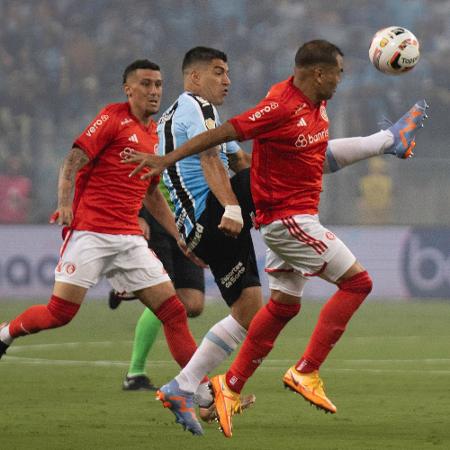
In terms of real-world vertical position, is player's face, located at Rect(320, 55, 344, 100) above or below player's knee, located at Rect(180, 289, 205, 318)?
above

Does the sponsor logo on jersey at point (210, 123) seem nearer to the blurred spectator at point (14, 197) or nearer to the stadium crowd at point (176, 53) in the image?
the blurred spectator at point (14, 197)

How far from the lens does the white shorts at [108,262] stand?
24.3ft

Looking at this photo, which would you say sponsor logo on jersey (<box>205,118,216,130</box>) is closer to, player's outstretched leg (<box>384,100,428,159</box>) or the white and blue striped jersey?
the white and blue striped jersey

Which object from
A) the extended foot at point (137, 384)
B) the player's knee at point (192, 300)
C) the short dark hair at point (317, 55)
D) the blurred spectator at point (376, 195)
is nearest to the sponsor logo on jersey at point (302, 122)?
the short dark hair at point (317, 55)

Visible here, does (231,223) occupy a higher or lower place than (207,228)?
higher

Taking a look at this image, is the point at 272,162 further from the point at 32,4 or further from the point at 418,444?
the point at 32,4

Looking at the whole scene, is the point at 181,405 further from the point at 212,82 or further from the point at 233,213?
the point at 212,82

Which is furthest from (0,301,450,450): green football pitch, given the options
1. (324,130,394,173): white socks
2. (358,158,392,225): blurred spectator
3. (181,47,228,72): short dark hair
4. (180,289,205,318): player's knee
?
(358,158,392,225): blurred spectator

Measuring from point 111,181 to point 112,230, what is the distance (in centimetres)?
29

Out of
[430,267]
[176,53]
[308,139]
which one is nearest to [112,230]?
[308,139]

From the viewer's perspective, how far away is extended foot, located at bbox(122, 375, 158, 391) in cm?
859

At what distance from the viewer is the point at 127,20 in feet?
62.7

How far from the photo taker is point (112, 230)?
7.52 metres

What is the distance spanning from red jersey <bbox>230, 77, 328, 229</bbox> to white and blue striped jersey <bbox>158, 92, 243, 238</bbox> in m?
0.50
